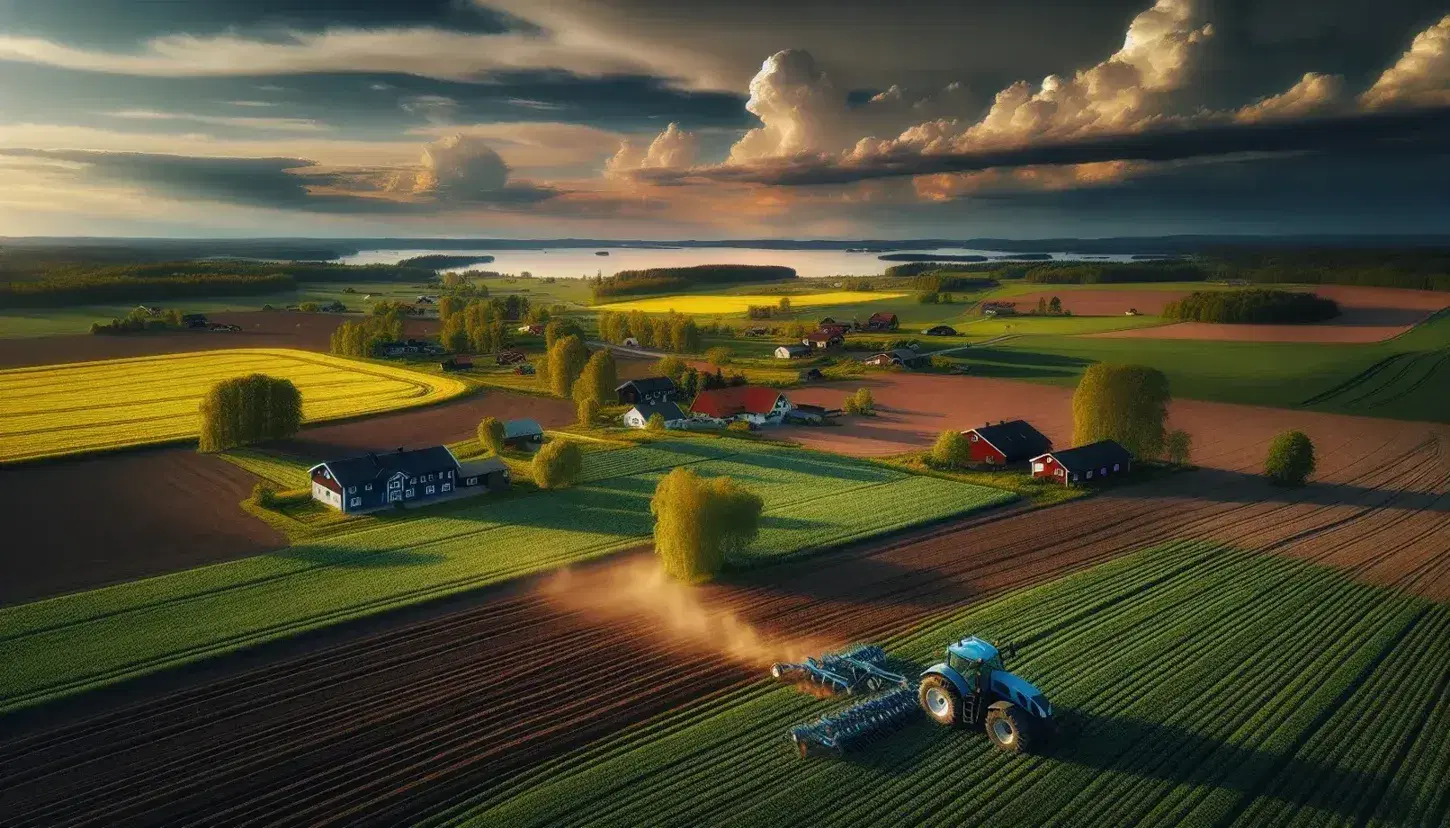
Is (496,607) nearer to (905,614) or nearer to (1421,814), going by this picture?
(905,614)

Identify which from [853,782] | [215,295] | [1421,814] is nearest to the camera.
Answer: [1421,814]

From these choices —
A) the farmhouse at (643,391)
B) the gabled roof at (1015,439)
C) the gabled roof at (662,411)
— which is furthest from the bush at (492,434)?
the gabled roof at (1015,439)

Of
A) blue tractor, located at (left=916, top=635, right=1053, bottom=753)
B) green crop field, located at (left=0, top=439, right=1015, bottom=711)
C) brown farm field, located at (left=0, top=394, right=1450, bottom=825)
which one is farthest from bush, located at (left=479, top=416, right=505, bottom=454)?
blue tractor, located at (left=916, top=635, right=1053, bottom=753)

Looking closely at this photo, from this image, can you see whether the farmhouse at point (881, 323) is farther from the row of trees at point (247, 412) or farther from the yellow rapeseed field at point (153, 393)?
the row of trees at point (247, 412)

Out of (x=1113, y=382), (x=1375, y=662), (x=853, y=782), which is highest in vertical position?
(x=1113, y=382)

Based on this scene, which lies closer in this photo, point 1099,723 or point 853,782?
point 853,782

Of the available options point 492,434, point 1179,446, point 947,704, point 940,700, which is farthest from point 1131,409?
point 492,434

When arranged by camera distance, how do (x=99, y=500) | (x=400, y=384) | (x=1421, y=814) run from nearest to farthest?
(x=1421, y=814) < (x=99, y=500) < (x=400, y=384)

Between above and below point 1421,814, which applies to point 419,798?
below

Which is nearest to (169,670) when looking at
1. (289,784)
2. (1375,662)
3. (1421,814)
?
(289,784)

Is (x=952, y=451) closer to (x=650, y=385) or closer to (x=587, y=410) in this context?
(x=587, y=410)
